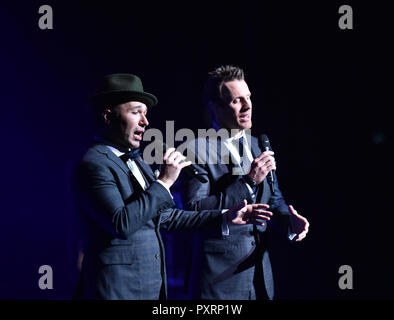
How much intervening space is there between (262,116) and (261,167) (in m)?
1.64

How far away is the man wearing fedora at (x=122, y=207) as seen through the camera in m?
1.61

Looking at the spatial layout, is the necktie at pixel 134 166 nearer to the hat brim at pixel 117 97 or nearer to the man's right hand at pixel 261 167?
the hat brim at pixel 117 97

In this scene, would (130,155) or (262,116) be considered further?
(262,116)

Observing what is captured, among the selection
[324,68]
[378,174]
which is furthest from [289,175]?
[324,68]

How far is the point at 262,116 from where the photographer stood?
11.6ft

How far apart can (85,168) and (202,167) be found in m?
0.68

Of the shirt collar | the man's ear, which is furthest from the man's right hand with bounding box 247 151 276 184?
the man's ear

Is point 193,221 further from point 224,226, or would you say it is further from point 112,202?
point 112,202

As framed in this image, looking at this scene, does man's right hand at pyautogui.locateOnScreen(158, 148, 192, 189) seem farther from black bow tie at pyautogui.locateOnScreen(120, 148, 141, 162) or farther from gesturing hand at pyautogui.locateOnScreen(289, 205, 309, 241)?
gesturing hand at pyautogui.locateOnScreen(289, 205, 309, 241)

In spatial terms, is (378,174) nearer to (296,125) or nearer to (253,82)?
(296,125)

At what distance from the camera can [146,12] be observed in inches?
145

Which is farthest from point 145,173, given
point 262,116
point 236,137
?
point 262,116

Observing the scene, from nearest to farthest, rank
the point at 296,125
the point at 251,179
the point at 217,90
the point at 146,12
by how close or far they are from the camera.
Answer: the point at 251,179 < the point at 217,90 < the point at 296,125 < the point at 146,12

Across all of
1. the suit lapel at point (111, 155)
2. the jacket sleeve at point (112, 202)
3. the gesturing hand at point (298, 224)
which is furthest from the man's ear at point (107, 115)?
the gesturing hand at point (298, 224)
